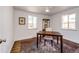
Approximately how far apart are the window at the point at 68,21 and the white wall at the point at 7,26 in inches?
31.0

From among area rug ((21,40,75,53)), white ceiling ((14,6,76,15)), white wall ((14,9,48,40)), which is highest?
white ceiling ((14,6,76,15))

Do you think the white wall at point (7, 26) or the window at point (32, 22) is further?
the window at point (32, 22)

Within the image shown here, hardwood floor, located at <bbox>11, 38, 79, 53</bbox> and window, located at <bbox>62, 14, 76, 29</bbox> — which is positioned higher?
window, located at <bbox>62, 14, 76, 29</bbox>

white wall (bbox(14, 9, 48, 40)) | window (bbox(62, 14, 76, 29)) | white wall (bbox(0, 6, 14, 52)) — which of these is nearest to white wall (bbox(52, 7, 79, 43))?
window (bbox(62, 14, 76, 29))

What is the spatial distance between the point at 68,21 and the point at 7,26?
90 cm

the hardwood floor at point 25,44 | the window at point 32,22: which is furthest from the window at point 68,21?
the window at point 32,22

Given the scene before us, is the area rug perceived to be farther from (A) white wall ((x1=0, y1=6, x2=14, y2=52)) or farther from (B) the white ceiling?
(B) the white ceiling

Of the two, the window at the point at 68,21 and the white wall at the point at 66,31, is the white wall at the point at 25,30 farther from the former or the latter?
the window at the point at 68,21

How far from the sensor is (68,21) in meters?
1.59

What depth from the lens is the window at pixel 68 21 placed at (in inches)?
60.6

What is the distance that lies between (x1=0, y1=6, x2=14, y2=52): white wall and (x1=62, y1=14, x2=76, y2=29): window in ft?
2.58

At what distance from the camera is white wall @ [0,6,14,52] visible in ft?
4.79
